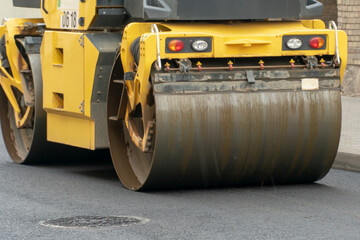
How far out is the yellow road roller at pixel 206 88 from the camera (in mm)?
8609

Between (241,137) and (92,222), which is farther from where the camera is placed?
(241,137)

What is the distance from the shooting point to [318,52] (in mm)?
9000

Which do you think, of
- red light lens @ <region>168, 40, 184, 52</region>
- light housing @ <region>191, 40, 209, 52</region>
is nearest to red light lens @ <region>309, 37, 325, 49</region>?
light housing @ <region>191, 40, 209, 52</region>

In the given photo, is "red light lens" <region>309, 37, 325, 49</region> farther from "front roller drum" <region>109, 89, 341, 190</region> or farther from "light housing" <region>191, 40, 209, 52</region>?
"light housing" <region>191, 40, 209, 52</region>

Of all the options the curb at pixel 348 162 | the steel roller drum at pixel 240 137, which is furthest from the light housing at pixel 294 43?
the curb at pixel 348 162

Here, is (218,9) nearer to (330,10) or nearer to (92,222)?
(92,222)

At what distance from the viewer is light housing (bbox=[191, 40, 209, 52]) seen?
341 inches

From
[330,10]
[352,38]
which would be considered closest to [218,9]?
[352,38]

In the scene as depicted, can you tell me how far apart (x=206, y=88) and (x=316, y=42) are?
1.04m

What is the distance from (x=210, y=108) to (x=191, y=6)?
1.03 metres

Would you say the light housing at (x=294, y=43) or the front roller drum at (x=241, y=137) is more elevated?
the light housing at (x=294, y=43)

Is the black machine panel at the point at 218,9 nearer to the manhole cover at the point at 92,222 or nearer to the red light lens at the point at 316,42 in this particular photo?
the red light lens at the point at 316,42

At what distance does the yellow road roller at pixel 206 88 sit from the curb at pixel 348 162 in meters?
1.58

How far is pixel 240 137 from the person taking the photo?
8680 mm
